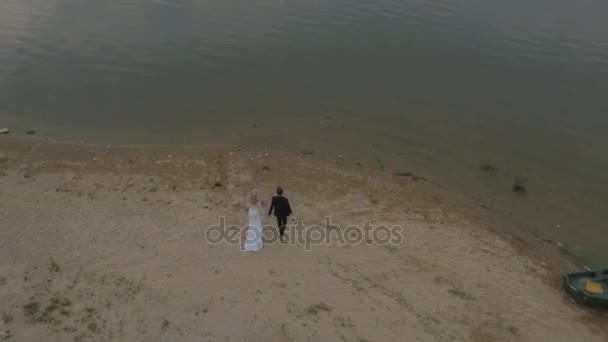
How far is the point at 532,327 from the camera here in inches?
374

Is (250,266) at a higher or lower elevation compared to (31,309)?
higher

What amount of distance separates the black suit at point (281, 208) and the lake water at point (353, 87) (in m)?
5.46

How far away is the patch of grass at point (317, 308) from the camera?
9.31 m

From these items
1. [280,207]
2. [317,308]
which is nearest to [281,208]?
[280,207]

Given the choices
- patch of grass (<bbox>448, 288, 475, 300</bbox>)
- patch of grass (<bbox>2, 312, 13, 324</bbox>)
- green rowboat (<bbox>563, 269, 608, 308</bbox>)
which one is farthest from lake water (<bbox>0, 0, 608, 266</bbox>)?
patch of grass (<bbox>2, 312, 13, 324</bbox>)

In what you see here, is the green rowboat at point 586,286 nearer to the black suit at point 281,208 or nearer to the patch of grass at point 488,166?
the patch of grass at point 488,166

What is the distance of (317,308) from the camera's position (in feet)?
30.8

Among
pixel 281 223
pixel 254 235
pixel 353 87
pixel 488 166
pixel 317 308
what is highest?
pixel 353 87

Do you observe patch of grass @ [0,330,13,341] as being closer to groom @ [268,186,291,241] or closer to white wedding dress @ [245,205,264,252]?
white wedding dress @ [245,205,264,252]

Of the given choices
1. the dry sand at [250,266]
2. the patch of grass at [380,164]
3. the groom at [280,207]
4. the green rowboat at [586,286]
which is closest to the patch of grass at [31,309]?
the dry sand at [250,266]

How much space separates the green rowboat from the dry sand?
9.1 inches

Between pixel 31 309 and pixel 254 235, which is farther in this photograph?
pixel 254 235

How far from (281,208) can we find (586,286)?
7312 mm

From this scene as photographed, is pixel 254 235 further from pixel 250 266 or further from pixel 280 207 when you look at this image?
pixel 280 207
